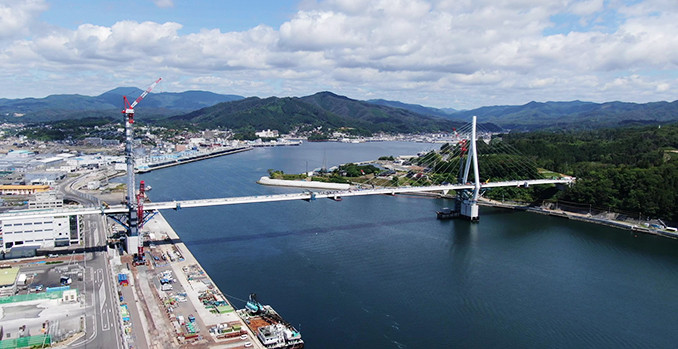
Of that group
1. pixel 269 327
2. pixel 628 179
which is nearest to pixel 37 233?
pixel 269 327

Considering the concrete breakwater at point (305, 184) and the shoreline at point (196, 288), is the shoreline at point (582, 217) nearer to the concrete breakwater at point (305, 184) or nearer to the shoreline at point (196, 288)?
the concrete breakwater at point (305, 184)

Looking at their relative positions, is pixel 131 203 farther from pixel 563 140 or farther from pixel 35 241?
pixel 563 140

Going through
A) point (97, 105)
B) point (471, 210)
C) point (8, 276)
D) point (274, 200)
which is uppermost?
point (97, 105)

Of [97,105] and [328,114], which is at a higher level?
[97,105]

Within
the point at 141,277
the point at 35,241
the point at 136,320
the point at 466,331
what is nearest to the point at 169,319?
the point at 136,320

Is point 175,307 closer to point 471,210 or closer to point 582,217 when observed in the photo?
point 471,210

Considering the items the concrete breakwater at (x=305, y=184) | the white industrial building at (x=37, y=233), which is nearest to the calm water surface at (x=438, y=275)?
the white industrial building at (x=37, y=233)
